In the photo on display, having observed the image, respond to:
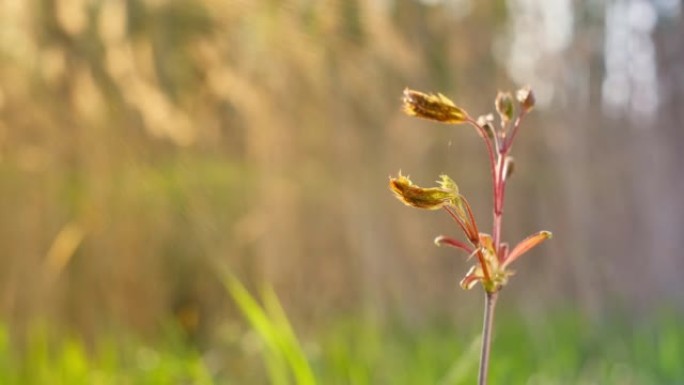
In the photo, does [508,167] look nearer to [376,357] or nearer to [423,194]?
[423,194]

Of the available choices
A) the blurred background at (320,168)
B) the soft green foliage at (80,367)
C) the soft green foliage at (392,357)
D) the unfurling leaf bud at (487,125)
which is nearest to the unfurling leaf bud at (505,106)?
the unfurling leaf bud at (487,125)

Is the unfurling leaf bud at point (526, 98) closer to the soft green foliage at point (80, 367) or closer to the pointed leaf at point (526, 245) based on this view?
the pointed leaf at point (526, 245)

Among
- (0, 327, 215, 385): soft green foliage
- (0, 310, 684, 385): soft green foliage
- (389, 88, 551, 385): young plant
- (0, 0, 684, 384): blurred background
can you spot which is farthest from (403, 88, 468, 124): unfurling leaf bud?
(0, 0, 684, 384): blurred background

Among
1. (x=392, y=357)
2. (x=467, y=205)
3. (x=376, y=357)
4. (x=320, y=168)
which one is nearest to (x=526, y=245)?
(x=467, y=205)

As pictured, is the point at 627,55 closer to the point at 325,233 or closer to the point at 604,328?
the point at 604,328

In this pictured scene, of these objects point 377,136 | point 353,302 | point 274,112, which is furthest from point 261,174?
point 353,302

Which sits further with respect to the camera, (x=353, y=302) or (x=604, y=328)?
(x=353, y=302)

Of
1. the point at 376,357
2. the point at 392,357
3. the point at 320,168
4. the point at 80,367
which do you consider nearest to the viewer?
the point at 80,367
